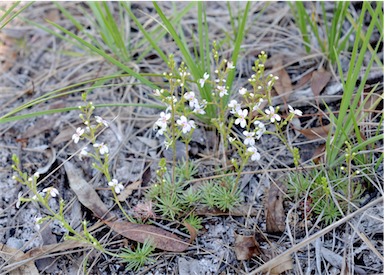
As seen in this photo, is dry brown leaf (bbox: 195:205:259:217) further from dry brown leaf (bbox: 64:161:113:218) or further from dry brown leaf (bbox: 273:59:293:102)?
dry brown leaf (bbox: 273:59:293:102)

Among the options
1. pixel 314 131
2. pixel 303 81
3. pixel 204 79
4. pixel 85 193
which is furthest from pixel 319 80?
pixel 85 193

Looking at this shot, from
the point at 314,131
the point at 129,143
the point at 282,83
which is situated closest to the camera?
the point at 314,131

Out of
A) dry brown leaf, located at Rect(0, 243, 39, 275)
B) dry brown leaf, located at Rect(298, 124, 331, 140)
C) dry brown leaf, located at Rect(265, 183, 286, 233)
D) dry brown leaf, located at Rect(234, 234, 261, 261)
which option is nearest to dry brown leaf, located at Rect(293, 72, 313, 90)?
dry brown leaf, located at Rect(298, 124, 331, 140)

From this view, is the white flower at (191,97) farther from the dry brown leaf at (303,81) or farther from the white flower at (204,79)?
the dry brown leaf at (303,81)

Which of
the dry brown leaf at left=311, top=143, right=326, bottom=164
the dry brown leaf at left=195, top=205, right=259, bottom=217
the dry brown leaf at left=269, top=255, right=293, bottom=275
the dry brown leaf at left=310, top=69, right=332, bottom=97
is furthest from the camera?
the dry brown leaf at left=310, top=69, right=332, bottom=97

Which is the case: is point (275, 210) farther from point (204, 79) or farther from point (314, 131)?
point (204, 79)

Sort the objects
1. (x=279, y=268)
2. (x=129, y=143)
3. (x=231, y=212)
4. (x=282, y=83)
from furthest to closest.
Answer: (x=282, y=83), (x=129, y=143), (x=231, y=212), (x=279, y=268)
